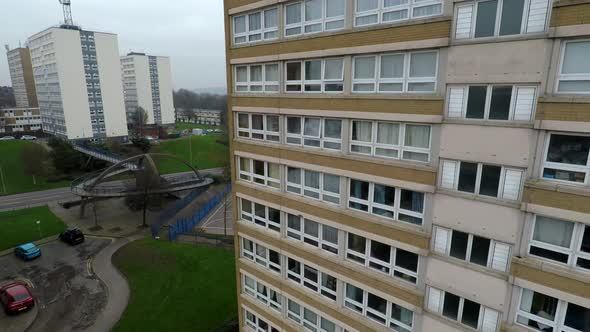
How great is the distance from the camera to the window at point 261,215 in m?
12.1

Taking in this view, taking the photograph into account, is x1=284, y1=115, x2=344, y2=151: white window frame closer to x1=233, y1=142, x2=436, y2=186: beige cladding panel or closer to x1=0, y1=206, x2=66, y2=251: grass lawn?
x1=233, y1=142, x2=436, y2=186: beige cladding panel

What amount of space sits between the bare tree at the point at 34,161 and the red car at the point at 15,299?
36.3 m

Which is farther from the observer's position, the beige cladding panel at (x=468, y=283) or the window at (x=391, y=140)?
the window at (x=391, y=140)

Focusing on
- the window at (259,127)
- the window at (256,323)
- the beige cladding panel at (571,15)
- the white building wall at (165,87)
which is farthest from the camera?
the white building wall at (165,87)

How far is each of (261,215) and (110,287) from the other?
17007mm

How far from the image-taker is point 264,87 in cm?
1121

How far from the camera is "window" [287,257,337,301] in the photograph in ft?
35.8

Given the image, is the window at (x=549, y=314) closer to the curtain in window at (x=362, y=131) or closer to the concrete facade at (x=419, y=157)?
the concrete facade at (x=419, y=157)

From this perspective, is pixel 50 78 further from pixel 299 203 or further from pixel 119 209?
pixel 299 203

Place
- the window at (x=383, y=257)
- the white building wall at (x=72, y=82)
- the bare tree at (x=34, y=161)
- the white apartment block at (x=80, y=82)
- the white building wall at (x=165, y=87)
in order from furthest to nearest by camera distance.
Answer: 1. the white building wall at (x=165, y=87)
2. the white apartment block at (x=80, y=82)
3. the white building wall at (x=72, y=82)
4. the bare tree at (x=34, y=161)
5. the window at (x=383, y=257)

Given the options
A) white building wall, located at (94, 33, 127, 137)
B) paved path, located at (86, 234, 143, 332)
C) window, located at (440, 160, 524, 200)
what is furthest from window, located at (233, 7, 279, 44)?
white building wall, located at (94, 33, 127, 137)

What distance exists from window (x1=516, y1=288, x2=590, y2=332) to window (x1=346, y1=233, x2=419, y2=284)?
243 cm

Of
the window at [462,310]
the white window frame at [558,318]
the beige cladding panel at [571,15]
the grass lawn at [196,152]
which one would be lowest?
the grass lawn at [196,152]

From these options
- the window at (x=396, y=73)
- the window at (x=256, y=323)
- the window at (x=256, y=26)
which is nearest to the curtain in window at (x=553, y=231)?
the window at (x=396, y=73)
